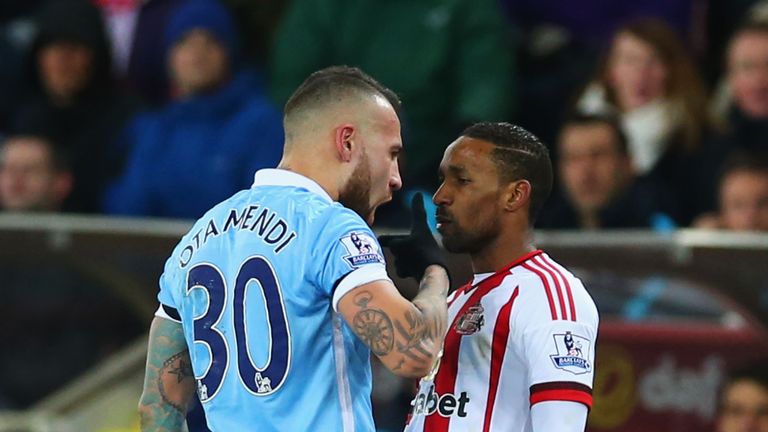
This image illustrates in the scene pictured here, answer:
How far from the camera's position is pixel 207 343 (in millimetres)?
3912

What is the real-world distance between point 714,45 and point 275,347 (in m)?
4.95

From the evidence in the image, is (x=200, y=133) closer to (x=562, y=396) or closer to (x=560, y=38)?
(x=560, y=38)

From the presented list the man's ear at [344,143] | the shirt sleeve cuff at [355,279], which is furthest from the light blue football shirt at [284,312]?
the man's ear at [344,143]

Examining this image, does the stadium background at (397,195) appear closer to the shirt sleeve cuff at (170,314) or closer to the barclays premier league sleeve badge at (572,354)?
the barclays premier league sleeve badge at (572,354)

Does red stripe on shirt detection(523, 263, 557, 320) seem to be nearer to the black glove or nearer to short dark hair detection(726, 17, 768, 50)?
the black glove

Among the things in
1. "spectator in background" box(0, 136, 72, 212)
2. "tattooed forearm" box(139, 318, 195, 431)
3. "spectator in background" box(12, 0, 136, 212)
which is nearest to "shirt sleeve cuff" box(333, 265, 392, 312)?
"tattooed forearm" box(139, 318, 195, 431)

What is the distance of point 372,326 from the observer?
3.67m

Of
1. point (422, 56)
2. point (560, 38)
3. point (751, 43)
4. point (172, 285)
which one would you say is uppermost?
point (751, 43)

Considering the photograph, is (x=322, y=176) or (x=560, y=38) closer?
(x=322, y=176)

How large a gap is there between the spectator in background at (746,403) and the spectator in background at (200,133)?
260 centimetres

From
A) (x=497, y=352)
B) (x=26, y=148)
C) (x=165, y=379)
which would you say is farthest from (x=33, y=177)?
(x=497, y=352)

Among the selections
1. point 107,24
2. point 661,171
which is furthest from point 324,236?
point 107,24

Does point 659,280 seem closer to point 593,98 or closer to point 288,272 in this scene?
point 593,98

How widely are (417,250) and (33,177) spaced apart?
15.8ft
